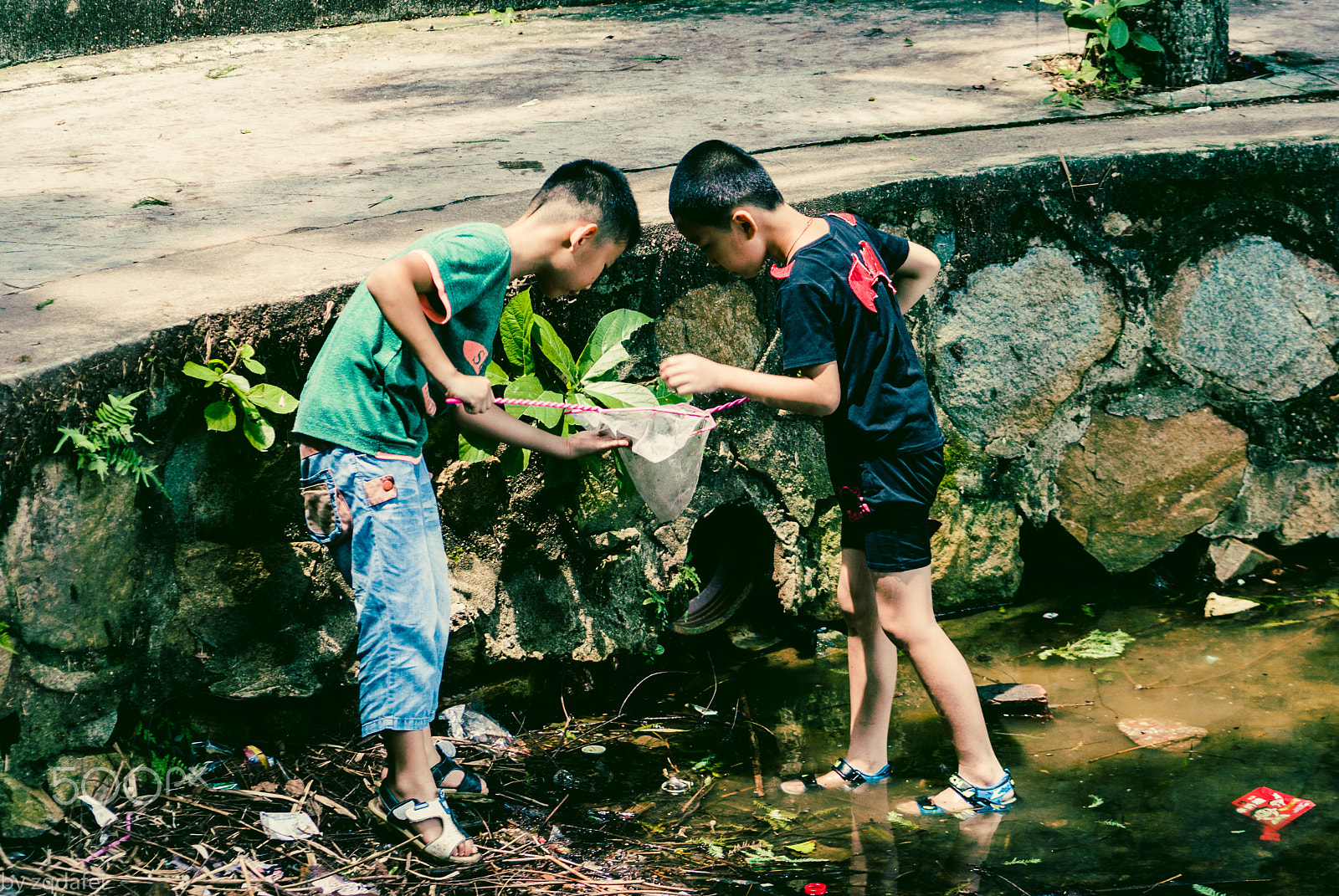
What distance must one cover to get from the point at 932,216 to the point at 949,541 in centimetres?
103

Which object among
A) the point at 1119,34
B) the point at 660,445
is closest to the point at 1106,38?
the point at 1119,34

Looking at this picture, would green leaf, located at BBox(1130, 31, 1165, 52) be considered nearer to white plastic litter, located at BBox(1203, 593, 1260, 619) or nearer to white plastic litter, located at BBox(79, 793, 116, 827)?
white plastic litter, located at BBox(1203, 593, 1260, 619)

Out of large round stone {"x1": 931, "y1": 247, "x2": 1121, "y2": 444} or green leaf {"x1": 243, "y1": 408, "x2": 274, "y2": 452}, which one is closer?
green leaf {"x1": 243, "y1": 408, "x2": 274, "y2": 452}

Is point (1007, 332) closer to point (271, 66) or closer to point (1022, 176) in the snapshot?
point (1022, 176)

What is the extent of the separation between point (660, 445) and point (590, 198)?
0.58m

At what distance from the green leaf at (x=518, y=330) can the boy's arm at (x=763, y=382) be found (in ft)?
1.73

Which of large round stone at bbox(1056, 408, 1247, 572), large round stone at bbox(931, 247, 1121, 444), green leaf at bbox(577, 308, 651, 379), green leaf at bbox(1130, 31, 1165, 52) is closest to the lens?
green leaf at bbox(577, 308, 651, 379)

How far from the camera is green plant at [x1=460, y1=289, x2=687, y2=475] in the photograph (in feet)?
8.71

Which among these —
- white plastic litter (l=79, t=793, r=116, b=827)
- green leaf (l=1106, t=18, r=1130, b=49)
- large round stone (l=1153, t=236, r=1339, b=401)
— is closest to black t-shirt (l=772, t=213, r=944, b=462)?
large round stone (l=1153, t=236, r=1339, b=401)

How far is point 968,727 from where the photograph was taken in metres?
2.48

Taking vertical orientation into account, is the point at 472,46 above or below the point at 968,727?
above

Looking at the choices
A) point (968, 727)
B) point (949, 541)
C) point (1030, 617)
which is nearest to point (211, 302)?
point (968, 727)

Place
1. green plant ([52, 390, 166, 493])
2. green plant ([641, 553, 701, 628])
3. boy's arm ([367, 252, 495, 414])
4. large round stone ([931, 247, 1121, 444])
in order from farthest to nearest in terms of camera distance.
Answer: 1. large round stone ([931, 247, 1121, 444])
2. green plant ([641, 553, 701, 628])
3. green plant ([52, 390, 166, 493])
4. boy's arm ([367, 252, 495, 414])

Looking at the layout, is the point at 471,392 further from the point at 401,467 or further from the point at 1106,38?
the point at 1106,38
